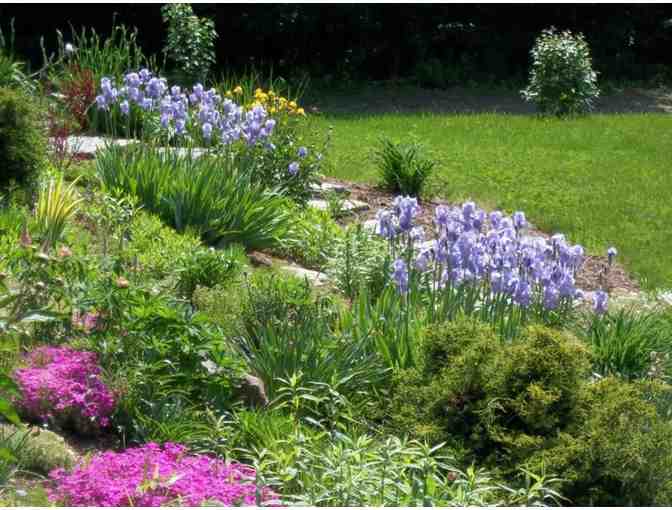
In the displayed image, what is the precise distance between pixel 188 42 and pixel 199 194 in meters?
8.31

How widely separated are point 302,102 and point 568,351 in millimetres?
13321

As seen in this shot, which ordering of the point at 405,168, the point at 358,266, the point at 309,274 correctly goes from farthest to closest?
the point at 405,168 < the point at 309,274 < the point at 358,266

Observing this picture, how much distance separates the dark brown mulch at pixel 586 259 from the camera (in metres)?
7.75

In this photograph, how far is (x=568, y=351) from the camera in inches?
178

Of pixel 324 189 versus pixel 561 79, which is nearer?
pixel 324 189

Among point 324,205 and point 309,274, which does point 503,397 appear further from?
point 324,205

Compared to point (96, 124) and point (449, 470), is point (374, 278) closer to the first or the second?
point (449, 470)

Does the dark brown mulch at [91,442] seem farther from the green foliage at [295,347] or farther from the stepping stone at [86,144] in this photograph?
the stepping stone at [86,144]

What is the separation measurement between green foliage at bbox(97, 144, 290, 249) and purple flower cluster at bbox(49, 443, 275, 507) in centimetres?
302

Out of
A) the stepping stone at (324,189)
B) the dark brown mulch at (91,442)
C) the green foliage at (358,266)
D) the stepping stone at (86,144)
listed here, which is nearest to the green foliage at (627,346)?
the green foliage at (358,266)

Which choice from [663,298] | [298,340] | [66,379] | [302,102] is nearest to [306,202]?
[663,298]

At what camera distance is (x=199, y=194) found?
23.3 ft

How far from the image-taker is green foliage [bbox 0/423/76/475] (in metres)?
4.04

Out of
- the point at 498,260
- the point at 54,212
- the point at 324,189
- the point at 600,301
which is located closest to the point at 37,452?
the point at 54,212
